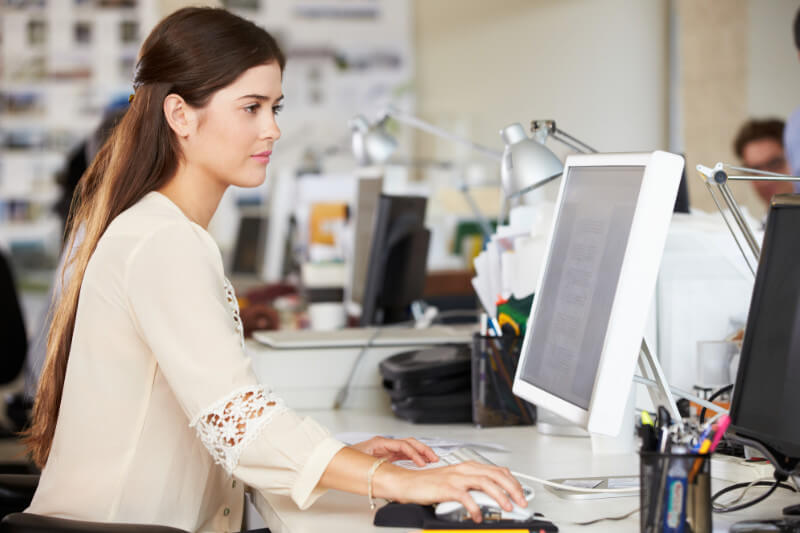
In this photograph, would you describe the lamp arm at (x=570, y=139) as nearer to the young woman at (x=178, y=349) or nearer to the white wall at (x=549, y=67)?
the young woman at (x=178, y=349)

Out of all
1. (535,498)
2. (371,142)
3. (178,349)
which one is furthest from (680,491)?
(371,142)

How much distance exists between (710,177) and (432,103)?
17.9 ft

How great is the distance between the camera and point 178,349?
3.96 feet

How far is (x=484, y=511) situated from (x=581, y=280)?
0.30 metres

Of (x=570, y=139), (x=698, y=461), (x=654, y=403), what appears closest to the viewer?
(x=698, y=461)

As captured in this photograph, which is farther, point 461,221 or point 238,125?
point 461,221

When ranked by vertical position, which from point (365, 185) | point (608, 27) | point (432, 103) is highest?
point (608, 27)

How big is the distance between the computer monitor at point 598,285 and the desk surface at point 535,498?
115 mm

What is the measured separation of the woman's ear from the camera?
136 cm

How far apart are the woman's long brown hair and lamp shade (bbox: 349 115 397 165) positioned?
124cm

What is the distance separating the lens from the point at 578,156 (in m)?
1.28

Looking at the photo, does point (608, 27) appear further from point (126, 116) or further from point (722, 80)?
point (126, 116)

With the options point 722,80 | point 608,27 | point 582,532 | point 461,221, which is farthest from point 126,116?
point 608,27

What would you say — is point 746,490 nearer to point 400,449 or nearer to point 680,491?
point 680,491
